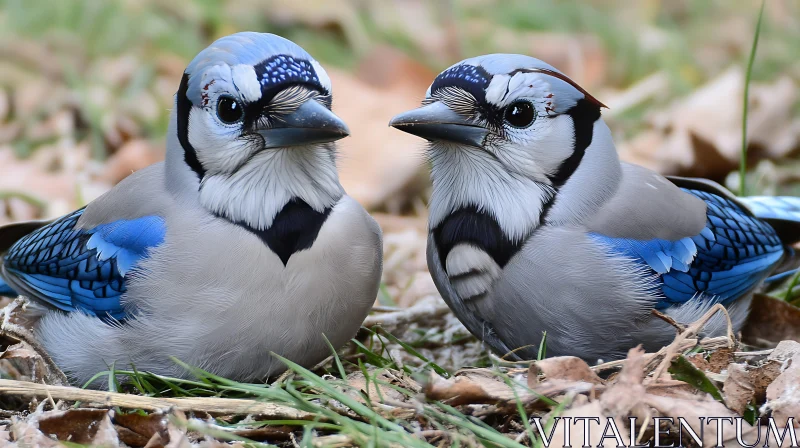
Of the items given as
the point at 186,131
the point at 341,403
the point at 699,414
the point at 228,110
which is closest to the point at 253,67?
the point at 228,110

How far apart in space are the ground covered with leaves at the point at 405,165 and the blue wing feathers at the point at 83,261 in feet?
0.79

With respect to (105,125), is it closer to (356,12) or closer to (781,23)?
(356,12)

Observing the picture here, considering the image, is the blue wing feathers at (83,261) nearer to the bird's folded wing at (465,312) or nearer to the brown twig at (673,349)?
the bird's folded wing at (465,312)

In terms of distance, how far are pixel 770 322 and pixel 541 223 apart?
133 centimetres

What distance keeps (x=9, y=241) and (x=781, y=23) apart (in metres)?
7.28

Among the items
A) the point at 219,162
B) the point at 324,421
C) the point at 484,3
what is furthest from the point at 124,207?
the point at 484,3

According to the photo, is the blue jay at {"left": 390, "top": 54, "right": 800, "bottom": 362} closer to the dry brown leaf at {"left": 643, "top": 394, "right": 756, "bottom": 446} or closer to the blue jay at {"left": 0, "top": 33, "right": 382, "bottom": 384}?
the blue jay at {"left": 0, "top": 33, "right": 382, "bottom": 384}

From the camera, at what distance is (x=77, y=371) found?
11.5 feet

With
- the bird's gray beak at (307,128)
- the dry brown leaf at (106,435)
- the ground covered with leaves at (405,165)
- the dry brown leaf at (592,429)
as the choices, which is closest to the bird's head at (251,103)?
the bird's gray beak at (307,128)

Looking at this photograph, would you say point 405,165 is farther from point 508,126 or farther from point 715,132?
point 508,126

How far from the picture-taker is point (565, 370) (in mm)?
2830

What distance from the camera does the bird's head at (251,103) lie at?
124 inches

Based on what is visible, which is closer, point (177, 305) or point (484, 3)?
point (177, 305)

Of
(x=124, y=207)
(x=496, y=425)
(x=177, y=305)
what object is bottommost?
(x=496, y=425)
